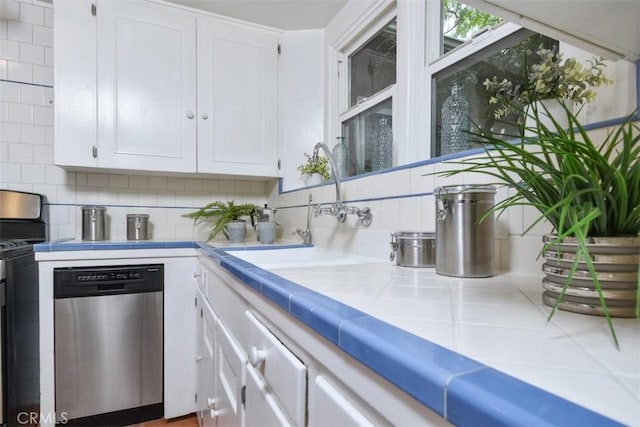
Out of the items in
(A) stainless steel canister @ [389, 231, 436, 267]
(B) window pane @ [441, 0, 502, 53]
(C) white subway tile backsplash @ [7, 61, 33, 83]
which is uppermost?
(C) white subway tile backsplash @ [7, 61, 33, 83]

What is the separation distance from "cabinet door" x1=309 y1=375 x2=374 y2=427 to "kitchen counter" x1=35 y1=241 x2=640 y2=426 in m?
0.08

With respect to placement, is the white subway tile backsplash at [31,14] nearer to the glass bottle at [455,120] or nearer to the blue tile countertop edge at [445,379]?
the glass bottle at [455,120]

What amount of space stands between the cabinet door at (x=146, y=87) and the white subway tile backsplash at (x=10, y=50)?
0.62m

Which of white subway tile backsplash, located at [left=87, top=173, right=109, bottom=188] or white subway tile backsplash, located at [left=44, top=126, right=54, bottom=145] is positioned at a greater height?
white subway tile backsplash, located at [left=44, top=126, right=54, bottom=145]

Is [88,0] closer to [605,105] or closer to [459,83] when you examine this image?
[459,83]

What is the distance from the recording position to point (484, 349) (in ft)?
1.12

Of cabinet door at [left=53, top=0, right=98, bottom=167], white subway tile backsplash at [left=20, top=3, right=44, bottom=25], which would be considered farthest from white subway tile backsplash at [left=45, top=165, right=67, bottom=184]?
white subway tile backsplash at [left=20, top=3, right=44, bottom=25]

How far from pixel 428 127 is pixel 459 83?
0.20 m

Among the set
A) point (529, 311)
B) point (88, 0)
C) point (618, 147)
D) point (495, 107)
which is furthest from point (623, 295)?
point (88, 0)

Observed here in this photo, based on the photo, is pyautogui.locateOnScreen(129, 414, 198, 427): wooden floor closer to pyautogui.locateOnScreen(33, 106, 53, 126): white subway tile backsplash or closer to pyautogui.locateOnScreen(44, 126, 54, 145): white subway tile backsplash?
pyautogui.locateOnScreen(44, 126, 54, 145): white subway tile backsplash

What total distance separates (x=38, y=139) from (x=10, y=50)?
1.75 feet

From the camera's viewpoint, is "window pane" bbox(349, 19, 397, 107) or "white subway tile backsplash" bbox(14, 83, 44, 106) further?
"white subway tile backsplash" bbox(14, 83, 44, 106)

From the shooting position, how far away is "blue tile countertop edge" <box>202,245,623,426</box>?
22cm

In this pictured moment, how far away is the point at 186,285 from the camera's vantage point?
184 centimetres
